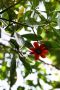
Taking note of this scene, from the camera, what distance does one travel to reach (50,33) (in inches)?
47.7

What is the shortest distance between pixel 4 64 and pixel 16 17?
631 millimetres

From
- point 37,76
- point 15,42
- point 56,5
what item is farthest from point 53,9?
point 15,42

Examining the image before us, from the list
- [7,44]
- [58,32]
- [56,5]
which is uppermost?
[56,5]

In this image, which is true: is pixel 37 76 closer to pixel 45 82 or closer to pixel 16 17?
pixel 45 82

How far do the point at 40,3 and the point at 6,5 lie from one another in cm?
29

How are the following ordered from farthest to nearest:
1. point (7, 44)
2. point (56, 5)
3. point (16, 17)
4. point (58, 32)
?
point (56, 5) → point (16, 17) → point (58, 32) → point (7, 44)

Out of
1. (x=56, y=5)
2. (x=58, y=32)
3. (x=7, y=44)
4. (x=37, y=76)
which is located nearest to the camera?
(x=7, y=44)

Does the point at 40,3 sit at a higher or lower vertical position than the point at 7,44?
higher

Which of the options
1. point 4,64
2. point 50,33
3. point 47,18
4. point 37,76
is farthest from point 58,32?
point 4,64

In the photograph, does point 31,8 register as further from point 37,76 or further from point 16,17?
point 37,76

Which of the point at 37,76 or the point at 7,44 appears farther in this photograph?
the point at 37,76

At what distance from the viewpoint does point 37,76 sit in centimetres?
169

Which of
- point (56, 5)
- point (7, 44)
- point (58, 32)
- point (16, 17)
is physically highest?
point (56, 5)

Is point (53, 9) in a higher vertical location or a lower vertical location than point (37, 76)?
higher
